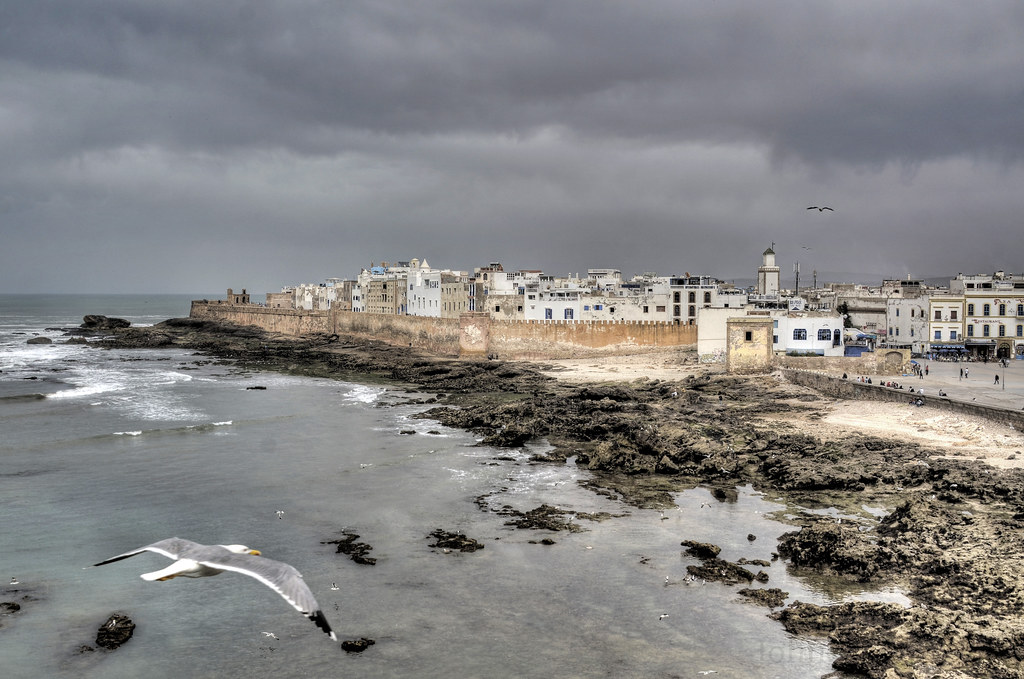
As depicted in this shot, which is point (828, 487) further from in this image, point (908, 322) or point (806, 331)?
point (908, 322)

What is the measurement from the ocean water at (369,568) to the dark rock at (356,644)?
108 mm

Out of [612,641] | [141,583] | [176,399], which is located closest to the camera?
[612,641]

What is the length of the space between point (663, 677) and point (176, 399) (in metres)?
33.8

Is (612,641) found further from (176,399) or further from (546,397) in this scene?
(176,399)

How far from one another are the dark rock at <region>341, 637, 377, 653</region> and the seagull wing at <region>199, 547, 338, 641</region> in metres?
2.00

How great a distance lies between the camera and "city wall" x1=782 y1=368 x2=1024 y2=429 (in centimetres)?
2366

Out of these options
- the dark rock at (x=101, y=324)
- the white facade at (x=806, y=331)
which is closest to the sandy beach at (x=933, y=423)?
the white facade at (x=806, y=331)

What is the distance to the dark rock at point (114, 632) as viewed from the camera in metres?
11.5

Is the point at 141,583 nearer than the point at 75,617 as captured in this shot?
No

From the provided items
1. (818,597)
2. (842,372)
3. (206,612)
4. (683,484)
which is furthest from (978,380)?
(206,612)

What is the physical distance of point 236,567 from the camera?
383 inches

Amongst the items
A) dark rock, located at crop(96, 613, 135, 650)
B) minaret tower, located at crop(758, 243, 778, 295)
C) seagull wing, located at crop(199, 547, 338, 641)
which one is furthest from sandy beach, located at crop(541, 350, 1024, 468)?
minaret tower, located at crop(758, 243, 778, 295)

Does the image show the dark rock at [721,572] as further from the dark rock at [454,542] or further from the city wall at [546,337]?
the city wall at [546,337]

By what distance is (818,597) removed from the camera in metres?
12.5
